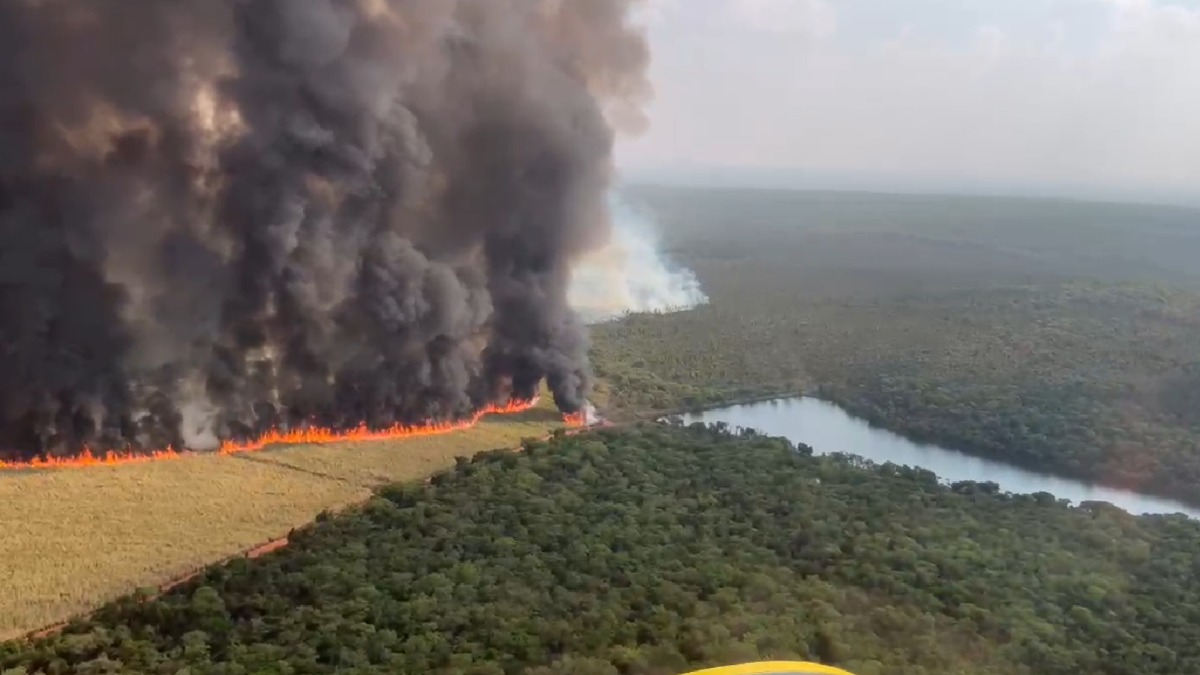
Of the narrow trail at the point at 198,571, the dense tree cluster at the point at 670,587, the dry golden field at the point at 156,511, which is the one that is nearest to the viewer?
the dense tree cluster at the point at 670,587

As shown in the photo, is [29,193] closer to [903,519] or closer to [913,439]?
[903,519]

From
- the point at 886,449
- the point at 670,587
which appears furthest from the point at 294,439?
the point at 886,449

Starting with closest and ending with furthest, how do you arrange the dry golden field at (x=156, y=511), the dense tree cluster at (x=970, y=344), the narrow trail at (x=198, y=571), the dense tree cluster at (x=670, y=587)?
the dense tree cluster at (x=670, y=587) < the narrow trail at (x=198, y=571) < the dry golden field at (x=156, y=511) < the dense tree cluster at (x=970, y=344)

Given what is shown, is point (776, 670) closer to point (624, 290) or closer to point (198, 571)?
point (198, 571)

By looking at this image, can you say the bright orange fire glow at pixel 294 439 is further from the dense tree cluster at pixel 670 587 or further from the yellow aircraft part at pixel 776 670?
the yellow aircraft part at pixel 776 670

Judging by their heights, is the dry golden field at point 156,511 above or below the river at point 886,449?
above

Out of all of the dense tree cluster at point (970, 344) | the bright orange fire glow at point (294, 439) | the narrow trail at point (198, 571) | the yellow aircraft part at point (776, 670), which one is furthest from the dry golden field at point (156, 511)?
the yellow aircraft part at point (776, 670)

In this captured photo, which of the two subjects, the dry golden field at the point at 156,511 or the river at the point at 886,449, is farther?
the river at the point at 886,449

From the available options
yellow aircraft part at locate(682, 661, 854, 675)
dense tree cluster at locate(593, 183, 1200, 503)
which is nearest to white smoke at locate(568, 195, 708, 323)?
dense tree cluster at locate(593, 183, 1200, 503)
